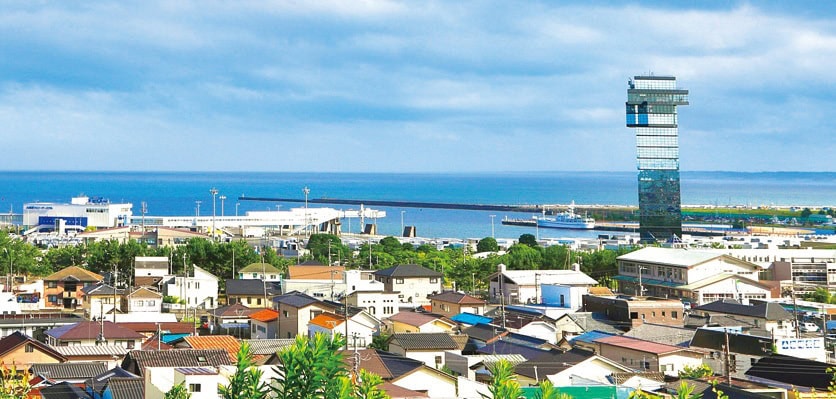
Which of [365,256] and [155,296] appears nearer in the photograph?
[155,296]

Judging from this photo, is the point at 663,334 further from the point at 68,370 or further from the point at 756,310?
the point at 68,370

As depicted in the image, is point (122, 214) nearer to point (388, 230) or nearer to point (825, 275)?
point (388, 230)

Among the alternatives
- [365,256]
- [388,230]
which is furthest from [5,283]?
[388,230]

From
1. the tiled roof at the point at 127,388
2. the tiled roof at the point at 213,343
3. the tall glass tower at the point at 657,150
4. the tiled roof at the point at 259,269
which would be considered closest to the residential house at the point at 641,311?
the tiled roof at the point at 213,343

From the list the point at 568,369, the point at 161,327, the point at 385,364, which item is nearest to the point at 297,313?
the point at 161,327

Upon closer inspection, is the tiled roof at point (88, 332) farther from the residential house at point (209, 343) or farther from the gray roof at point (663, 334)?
the gray roof at point (663, 334)

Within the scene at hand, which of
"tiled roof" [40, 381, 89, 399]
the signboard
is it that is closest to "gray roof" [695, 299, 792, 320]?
the signboard

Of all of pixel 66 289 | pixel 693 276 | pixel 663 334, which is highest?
pixel 693 276
